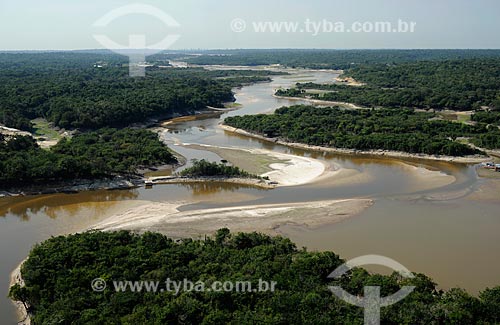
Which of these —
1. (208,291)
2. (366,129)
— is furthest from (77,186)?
(366,129)

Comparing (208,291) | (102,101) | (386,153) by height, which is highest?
(102,101)

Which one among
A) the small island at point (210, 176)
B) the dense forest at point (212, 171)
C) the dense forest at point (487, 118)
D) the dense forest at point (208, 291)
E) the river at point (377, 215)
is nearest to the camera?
the dense forest at point (208, 291)

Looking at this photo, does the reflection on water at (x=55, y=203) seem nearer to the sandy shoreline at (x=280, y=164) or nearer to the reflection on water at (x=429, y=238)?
the sandy shoreline at (x=280, y=164)

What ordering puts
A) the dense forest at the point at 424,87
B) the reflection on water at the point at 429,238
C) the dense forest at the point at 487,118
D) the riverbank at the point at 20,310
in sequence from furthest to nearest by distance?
the dense forest at the point at 424,87
the dense forest at the point at 487,118
the reflection on water at the point at 429,238
the riverbank at the point at 20,310

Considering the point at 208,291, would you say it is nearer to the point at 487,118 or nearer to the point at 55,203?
the point at 55,203

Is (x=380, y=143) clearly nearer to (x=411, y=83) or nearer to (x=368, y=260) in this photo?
(x=368, y=260)

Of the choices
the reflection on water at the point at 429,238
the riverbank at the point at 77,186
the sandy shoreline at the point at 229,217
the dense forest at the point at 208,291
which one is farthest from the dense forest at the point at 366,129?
the dense forest at the point at 208,291

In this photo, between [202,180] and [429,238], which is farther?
[202,180]
